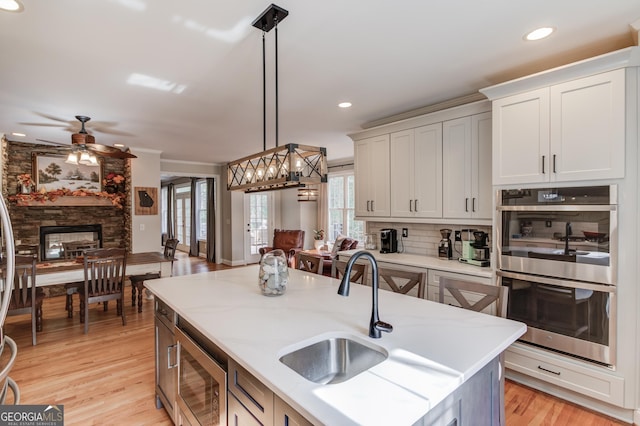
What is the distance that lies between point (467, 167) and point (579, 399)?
2.07 m

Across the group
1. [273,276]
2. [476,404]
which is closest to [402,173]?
[273,276]

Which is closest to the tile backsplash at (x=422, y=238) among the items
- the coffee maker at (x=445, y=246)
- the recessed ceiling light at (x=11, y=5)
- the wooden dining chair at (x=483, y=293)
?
the coffee maker at (x=445, y=246)

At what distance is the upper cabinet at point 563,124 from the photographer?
2188 millimetres

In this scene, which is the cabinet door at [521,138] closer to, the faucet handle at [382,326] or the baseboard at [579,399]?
the baseboard at [579,399]

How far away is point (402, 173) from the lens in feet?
12.6

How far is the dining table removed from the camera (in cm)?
364

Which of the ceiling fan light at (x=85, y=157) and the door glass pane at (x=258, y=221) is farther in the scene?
the door glass pane at (x=258, y=221)

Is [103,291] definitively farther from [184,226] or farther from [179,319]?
[184,226]

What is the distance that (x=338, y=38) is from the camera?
2215 millimetres

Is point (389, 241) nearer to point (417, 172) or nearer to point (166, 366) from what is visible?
point (417, 172)

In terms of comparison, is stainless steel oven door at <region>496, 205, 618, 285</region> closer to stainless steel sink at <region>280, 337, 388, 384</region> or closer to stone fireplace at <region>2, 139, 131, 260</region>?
stainless steel sink at <region>280, 337, 388, 384</region>

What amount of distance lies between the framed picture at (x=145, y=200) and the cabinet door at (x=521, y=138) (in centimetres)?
556

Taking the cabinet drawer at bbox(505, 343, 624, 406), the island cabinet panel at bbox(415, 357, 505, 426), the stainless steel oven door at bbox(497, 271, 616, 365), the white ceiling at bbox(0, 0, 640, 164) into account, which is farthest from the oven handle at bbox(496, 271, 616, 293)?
the white ceiling at bbox(0, 0, 640, 164)

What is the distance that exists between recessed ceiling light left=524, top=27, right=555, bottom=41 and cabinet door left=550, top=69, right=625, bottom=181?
429mm
